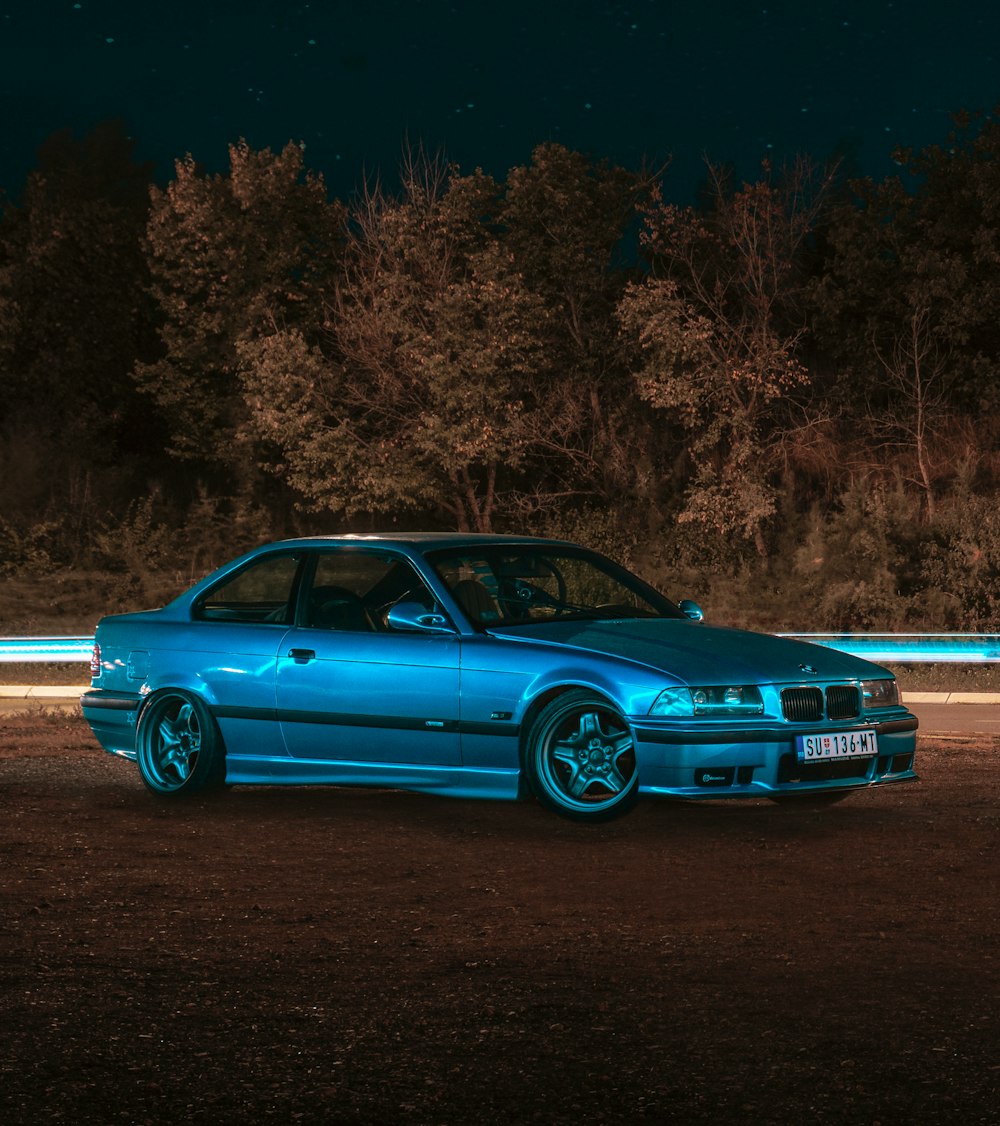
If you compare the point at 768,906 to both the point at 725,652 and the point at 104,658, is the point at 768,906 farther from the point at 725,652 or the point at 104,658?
the point at 104,658

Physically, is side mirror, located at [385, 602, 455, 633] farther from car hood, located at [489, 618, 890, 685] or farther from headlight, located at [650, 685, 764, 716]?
headlight, located at [650, 685, 764, 716]

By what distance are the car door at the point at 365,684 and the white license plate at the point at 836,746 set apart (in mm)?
1807

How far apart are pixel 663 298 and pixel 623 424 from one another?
507cm

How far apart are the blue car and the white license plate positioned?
0.03 ft

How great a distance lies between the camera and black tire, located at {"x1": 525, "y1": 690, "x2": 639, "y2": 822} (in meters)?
9.34

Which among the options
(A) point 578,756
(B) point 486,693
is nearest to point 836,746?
(A) point 578,756

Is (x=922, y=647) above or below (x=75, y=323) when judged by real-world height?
below

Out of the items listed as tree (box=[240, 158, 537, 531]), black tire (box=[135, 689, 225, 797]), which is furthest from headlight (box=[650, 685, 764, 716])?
tree (box=[240, 158, 537, 531])

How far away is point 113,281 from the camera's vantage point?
5828cm

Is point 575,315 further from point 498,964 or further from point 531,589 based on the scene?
point 498,964

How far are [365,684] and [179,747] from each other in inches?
58.4

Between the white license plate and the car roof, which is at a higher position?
the car roof

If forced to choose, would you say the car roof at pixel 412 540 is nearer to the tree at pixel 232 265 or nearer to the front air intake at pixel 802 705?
the front air intake at pixel 802 705

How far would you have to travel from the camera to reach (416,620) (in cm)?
988
